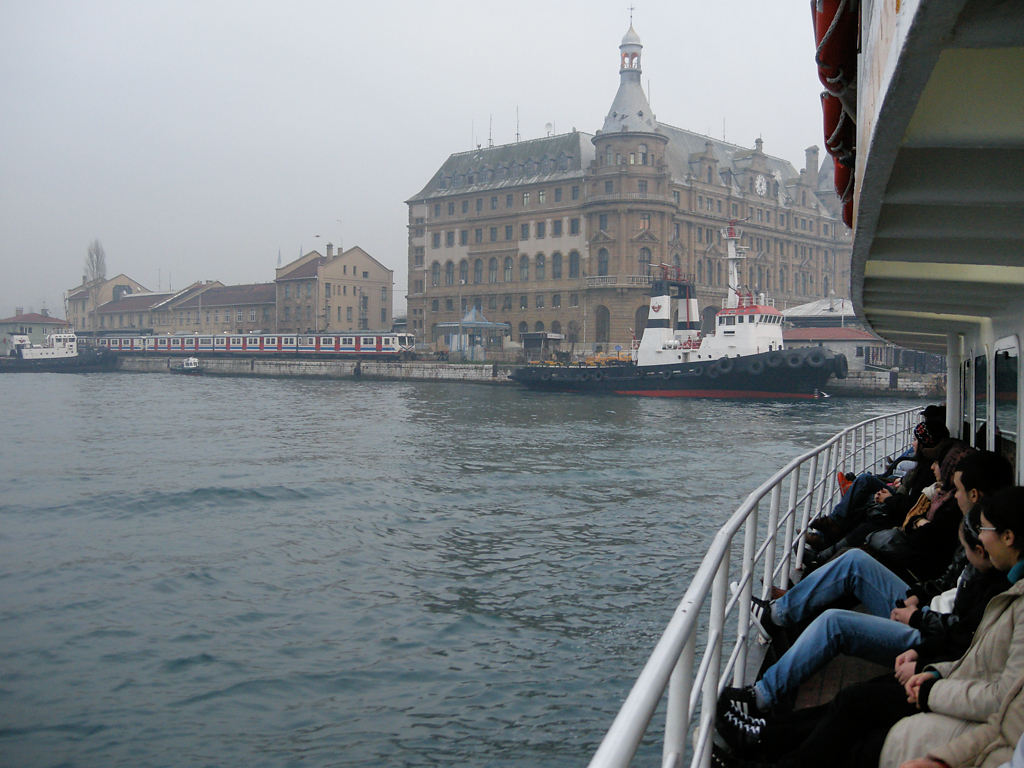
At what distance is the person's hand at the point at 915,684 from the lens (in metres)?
2.62

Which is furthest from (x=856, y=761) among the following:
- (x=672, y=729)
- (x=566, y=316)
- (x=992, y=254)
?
(x=566, y=316)

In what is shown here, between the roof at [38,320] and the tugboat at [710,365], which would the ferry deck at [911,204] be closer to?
the tugboat at [710,365]

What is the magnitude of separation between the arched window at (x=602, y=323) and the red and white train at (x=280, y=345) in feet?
43.8

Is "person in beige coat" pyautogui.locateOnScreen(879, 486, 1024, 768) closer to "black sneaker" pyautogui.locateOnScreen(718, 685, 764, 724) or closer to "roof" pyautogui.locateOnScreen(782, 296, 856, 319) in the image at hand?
"black sneaker" pyautogui.locateOnScreen(718, 685, 764, 724)

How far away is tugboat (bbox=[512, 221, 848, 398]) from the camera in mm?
37812

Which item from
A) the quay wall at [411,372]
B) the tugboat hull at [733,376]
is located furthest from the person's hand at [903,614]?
the quay wall at [411,372]

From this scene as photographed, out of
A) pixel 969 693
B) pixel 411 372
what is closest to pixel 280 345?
pixel 411 372

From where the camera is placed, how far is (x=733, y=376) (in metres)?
38.5

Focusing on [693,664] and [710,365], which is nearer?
[693,664]

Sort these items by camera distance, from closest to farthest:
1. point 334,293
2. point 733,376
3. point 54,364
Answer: point 733,376 < point 54,364 < point 334,293

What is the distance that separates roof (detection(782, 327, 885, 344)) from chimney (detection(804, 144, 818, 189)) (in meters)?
A: 29.0

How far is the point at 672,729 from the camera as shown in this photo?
1601 millimetres

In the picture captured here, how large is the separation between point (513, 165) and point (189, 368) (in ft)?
96.7

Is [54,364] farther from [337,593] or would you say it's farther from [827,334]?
[337,593]
